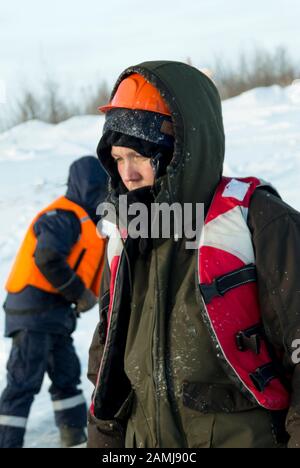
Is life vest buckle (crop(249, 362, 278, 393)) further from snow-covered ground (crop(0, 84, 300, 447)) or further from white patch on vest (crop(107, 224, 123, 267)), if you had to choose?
snow-covered ground (crop(0, 84, 300, 447))

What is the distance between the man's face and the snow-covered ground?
10.5ft

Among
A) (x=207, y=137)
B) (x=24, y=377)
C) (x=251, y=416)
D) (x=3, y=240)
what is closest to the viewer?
(x=251, y=416)

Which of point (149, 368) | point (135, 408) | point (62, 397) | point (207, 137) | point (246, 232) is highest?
point (207, 137)

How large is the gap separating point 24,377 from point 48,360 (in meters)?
0.36

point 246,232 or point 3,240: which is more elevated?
point 246,232

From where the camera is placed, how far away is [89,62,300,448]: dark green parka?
198cm

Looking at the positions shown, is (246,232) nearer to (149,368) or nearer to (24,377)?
(149,368)

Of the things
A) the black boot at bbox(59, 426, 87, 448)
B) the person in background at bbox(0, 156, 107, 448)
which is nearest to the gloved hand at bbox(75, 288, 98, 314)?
the person in background at bbox(0, 156, 107, 448)

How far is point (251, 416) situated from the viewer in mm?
2016

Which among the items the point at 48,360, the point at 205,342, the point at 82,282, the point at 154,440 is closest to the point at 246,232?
the point at 205,342

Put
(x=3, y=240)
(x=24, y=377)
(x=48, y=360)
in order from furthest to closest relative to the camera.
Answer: (x=3, y=240), (x=48, y=360), (x=24, y=377)

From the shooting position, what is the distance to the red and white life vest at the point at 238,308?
6.48 ft

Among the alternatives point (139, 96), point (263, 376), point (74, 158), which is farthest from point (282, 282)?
point (74, 158)

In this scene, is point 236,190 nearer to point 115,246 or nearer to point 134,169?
point 134,169
